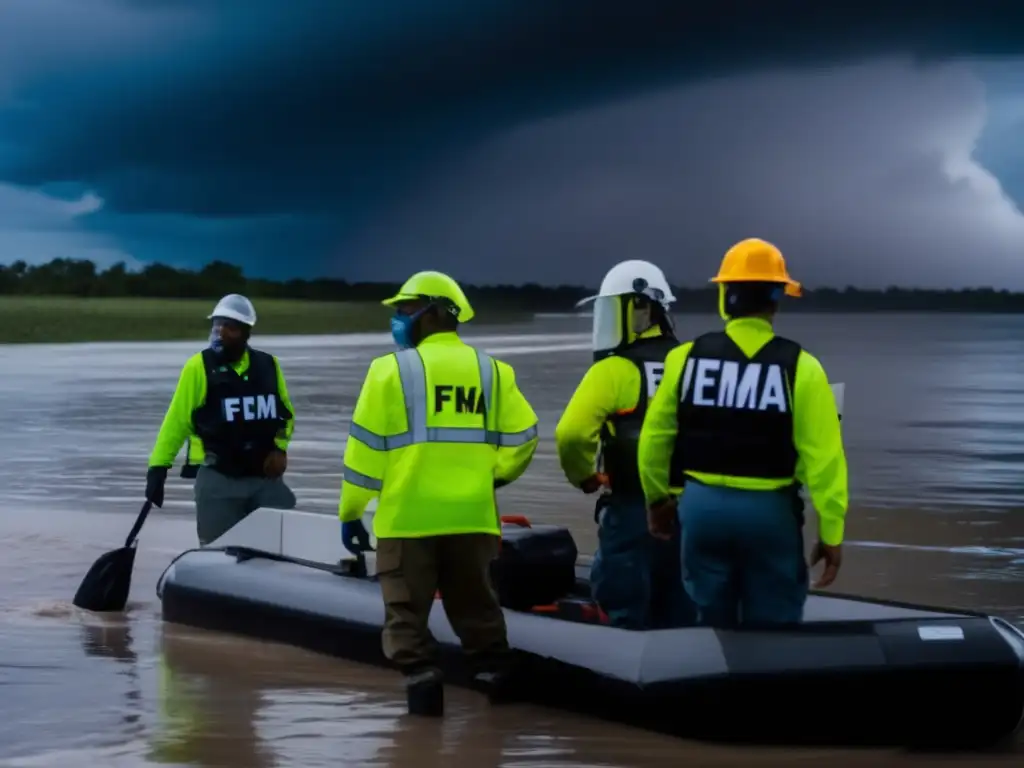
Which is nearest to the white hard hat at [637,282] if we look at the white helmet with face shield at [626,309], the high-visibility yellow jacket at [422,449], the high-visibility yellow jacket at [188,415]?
the white helmet with face shield at [626,309]

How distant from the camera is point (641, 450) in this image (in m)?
6.77

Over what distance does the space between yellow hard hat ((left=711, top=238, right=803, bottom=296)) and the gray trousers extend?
3930mm

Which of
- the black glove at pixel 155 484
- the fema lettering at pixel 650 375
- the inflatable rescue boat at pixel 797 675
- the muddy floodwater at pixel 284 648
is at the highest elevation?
the fema lettering at pixel 650 375

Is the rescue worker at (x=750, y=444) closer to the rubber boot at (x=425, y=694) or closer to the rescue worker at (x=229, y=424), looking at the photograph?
the rubber boot at (x=425, y=694)

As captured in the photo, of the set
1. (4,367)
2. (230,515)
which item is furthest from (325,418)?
(4,367)

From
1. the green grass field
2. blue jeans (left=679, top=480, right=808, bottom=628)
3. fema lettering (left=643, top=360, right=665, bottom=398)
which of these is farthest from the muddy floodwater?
the green grass field

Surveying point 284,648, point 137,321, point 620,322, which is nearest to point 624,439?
point 620,322

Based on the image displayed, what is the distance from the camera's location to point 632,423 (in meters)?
7.44

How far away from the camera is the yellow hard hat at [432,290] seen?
726cm

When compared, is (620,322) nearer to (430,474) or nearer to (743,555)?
(430,474)

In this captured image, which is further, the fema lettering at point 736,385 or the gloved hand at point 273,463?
the gloved hand at point 273,463

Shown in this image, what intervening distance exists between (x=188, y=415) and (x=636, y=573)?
3.12m

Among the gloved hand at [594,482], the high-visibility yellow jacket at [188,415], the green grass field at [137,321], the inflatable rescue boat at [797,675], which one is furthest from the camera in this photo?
the green grass field at [137,321]

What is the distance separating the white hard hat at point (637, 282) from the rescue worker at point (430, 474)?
0.66 m
